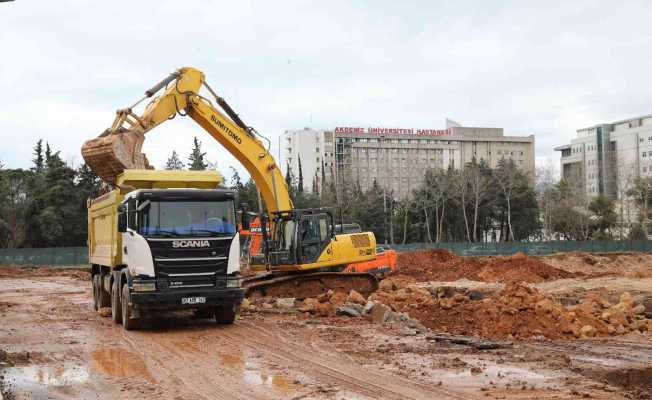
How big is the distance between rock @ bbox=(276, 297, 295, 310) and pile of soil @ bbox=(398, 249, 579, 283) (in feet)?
40.9

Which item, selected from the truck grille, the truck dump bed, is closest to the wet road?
the truck grille

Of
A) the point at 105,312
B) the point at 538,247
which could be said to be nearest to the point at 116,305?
the point at 105,312

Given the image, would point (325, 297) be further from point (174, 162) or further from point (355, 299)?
point (174, 162)

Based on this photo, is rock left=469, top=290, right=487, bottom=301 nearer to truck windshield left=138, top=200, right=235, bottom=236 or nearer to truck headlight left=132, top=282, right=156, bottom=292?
truck windshield left=138, top=200, right=235, bottom=236

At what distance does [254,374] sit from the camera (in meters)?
11.0

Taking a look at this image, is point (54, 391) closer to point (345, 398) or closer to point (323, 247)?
Result: point (345, 398)

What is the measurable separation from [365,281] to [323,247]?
182 cm

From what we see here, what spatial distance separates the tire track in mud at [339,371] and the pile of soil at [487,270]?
1865 cm

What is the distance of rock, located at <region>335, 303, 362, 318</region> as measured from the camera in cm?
1836

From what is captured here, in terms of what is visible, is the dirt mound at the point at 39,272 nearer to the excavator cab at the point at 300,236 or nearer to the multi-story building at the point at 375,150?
the excavator cab at the point at 300,236

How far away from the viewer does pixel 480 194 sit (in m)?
76.8

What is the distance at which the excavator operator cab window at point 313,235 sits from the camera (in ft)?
70.7

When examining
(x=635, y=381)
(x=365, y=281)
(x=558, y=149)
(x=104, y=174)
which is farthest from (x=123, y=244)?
(x=558, y=149)

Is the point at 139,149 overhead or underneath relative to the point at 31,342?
overhead
